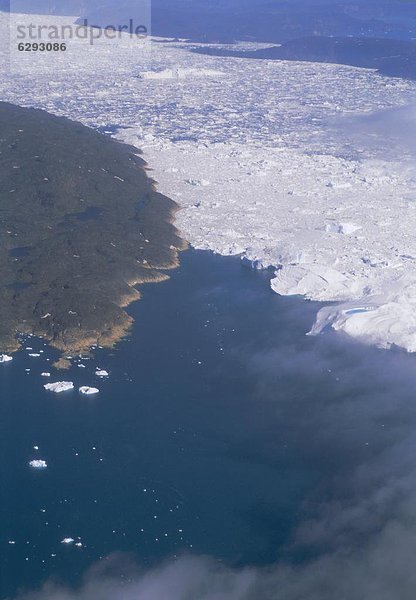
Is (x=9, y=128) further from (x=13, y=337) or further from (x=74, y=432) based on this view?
(x=74, y=432)

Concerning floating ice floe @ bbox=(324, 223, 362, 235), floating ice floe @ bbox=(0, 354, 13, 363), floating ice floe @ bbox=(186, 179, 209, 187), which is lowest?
floating ice floe @ bbox=(0, 354, 13, 363)

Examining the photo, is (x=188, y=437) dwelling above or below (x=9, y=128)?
below

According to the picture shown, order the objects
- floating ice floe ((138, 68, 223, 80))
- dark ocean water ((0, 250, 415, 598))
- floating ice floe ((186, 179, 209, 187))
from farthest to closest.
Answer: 1. floating ice floe ((138, 68, 223, 80))
2. floating ice floe ((186, 179, 209, 187))
3. dark ocean water ((0, 250, 415, 598))

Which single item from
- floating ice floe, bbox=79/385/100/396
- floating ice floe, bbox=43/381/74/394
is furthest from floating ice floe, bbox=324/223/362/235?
floating ice floe, bbox=43/381/74/394

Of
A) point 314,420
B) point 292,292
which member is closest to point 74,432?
point 314,420

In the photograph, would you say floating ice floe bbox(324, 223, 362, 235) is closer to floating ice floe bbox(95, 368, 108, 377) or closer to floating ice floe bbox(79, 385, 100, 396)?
floating ice floe bbox(95, 368, 108, 377)

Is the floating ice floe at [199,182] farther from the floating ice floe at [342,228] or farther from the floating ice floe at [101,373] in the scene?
the floating ice floe at [101,373]

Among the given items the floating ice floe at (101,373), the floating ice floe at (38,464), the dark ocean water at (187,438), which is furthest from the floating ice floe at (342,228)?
the floating ice floe at (38,464)
